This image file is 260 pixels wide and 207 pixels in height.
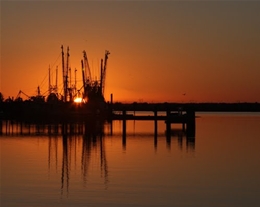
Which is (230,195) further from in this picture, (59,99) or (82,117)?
(59,99)

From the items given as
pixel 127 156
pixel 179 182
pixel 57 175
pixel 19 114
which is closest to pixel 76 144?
pixel 127 156

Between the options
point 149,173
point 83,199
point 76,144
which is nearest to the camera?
point 83,199

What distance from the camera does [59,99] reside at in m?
97.2

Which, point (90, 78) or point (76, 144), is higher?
point (90, 78)

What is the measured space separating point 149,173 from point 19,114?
219 ft

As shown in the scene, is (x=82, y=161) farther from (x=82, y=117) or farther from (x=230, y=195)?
(x=82, y=117)

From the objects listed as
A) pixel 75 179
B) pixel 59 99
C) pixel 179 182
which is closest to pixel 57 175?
pixel 75 179

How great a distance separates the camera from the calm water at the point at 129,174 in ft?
62.7

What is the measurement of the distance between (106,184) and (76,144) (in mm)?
18780

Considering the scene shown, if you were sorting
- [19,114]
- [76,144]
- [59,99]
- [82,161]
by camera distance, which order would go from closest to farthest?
[82,161] < [76,144] < [19,114] < [59,99]

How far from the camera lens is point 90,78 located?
326 feet

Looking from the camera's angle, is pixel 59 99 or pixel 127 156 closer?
pixel 127 156

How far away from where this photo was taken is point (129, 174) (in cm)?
2450

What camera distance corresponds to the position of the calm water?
753 inches
